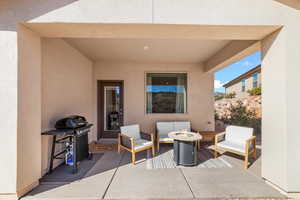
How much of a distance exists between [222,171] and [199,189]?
33.9 inches

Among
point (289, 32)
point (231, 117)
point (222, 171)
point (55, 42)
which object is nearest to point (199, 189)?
point (222, 171)

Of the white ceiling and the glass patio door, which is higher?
the white ceiling

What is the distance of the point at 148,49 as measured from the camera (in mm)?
3666

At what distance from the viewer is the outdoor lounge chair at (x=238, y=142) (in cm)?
285

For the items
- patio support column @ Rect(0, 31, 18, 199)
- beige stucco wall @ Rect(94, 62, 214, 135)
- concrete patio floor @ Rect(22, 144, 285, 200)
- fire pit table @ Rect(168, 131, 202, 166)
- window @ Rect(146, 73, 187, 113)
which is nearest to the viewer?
patio support column @ Rect(0, 31, 18, 199)

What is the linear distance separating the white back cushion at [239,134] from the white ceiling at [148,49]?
2.26 metres

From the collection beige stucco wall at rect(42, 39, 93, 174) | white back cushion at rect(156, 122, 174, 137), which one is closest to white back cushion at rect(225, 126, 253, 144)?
white back cushion at rect(156, 122, 174, 137)

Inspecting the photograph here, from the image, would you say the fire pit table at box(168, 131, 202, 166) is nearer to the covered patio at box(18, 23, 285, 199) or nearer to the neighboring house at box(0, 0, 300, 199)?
the covered patio at box(18, 23, 285, 199)

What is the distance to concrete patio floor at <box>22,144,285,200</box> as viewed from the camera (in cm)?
196

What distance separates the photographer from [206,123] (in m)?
4.84

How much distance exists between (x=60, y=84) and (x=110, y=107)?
83.8 inches

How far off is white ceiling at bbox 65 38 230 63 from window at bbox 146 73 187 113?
60 cm

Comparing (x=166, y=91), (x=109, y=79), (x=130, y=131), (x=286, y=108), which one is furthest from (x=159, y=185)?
(x=109, y=79)

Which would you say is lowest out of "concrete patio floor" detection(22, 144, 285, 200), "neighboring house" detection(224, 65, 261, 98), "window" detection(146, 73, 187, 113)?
"concrete patio floor" detection(22, 144, 285, 200)
